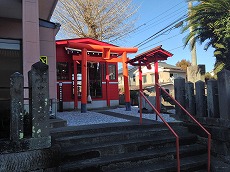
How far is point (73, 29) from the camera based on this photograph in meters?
19.3

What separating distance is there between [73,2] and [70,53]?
363 inches

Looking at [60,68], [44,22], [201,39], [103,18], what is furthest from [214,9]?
[103,18]

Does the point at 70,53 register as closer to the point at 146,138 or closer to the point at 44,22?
the point at 44,22

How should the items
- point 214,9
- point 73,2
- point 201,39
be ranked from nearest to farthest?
point 214,9, point 201,39, point 73,2

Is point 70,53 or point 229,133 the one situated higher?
point 70,53

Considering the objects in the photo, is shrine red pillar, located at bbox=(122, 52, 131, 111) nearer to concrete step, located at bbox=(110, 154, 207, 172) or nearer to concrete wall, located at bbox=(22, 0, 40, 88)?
concrete wall, located at bbox=(22, 0, 40, 88)

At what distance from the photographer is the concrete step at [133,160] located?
363cm

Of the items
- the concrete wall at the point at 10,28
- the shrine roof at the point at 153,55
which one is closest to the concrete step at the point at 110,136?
the shrine roof at the point at 153,55

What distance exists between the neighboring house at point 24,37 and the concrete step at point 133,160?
262cm

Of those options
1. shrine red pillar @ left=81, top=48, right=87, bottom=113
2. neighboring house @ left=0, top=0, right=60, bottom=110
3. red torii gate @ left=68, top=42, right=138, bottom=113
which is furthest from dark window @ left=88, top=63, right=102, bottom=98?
neighboring house @ left=0, top=0, right=60, bottom=110

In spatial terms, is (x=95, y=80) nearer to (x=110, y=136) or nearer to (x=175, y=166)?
(x=110, y=136)

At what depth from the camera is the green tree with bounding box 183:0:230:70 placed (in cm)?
836

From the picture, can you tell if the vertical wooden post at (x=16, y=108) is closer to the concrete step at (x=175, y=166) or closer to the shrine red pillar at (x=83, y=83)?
the concrete step at (x=175, y=166)

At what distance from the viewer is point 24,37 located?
5414 millimetres
